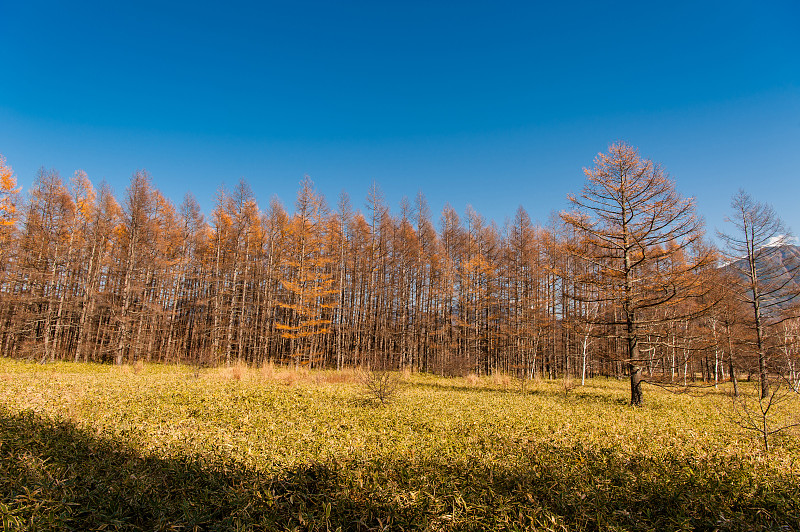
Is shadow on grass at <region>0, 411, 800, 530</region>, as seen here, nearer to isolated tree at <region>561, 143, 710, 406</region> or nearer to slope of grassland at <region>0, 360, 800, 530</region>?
slope of grassland at <region>0, 360, 800, 530</region>

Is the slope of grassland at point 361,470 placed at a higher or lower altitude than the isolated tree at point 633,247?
lower

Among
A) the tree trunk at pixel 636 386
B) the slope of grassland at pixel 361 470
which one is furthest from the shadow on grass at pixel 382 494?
the tree trunk at pixel 636 386

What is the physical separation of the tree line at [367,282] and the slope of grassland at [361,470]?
25.2ft

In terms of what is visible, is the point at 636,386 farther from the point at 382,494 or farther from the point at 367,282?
the point at 367,282

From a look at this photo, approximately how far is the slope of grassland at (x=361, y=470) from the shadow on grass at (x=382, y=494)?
0.06ft

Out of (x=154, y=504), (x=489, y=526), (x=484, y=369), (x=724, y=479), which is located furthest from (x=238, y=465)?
(x=484, y=369)

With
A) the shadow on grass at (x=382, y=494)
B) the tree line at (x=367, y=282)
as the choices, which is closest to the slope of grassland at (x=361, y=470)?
the shadow on grass at (x=382, y=494)

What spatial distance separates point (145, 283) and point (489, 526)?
93.9ft

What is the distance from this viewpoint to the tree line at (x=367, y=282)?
1317cm

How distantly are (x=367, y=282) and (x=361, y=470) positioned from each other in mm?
26362

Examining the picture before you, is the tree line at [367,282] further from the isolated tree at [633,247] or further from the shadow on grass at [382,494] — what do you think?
the shadow on grass at [382,494]

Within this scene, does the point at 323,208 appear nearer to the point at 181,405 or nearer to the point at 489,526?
the point at 181,405

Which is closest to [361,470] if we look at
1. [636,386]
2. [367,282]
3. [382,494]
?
[382,494]

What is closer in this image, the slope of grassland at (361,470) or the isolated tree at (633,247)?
the slope of grassland at (361,470)
